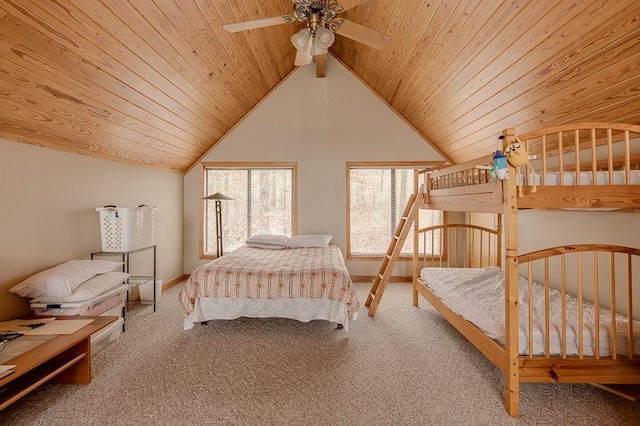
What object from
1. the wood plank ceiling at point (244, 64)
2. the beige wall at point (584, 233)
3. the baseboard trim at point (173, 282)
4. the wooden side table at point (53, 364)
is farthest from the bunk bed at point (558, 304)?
the baseboard trim at point (173, 282)

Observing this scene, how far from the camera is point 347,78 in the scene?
4.66 metres

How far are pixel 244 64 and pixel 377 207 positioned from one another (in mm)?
2744

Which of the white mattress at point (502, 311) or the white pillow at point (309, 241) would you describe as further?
the white pillow at point (309, 241)

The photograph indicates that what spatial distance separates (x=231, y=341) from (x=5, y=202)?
2.00 m

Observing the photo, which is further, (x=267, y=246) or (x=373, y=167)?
(x=373, y=167)

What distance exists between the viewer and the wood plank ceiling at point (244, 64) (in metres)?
1.81

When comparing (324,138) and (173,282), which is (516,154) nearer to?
(324,138)

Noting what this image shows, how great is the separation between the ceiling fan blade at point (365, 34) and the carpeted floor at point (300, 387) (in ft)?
7.65

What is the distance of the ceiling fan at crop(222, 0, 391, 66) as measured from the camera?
6.28ft

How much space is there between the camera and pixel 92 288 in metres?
2.39

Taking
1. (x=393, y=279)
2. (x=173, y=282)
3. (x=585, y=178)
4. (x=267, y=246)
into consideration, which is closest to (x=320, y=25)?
(x=585, y=178)

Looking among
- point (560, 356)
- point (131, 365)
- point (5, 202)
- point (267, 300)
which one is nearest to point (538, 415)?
point (560, 356)

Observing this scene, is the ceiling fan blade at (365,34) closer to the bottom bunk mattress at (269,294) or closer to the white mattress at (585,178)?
the white mattress at (585,178)

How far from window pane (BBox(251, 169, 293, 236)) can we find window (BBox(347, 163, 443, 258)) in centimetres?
101
